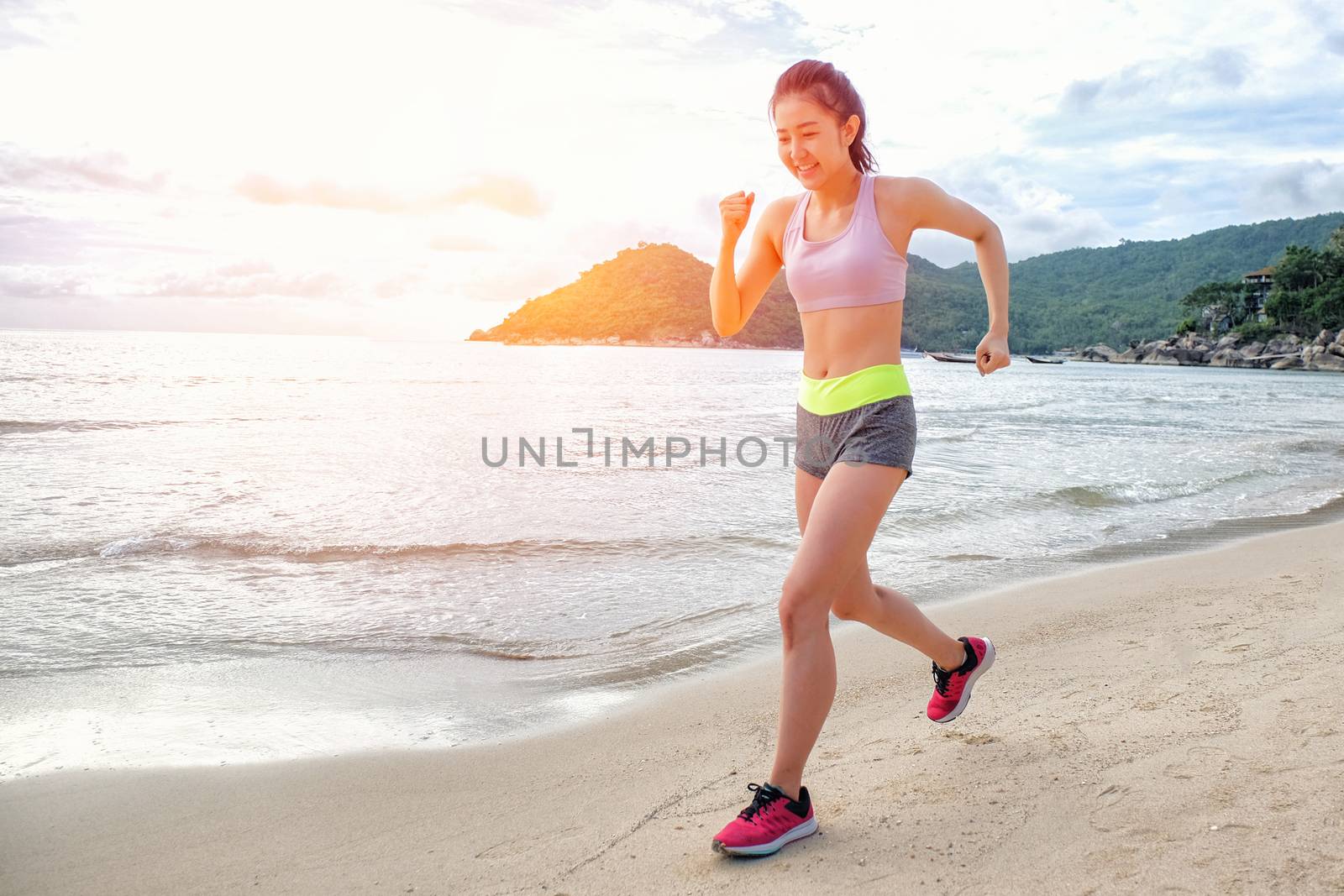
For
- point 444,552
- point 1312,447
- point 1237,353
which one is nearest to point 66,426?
point 444,552

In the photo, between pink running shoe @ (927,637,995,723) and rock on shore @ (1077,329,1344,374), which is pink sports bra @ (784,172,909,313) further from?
rock on shore @ (1077,329,1344,374)

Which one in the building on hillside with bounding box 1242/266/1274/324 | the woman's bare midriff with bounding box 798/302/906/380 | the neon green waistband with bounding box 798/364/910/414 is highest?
the building on hillside with bounding box 1242/266/1274/324

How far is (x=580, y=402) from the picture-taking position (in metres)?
28.6

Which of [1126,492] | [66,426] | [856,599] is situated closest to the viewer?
[856,599]

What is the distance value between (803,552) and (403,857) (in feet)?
4.44

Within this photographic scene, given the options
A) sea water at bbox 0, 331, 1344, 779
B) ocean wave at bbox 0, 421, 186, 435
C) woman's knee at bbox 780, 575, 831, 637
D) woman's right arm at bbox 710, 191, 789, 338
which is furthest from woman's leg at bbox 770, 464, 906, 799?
ocean wave at bbox 0, 421, 186, 435

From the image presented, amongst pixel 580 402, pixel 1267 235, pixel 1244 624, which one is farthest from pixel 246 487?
pixel 1267 235

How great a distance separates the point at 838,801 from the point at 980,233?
1.72 meters

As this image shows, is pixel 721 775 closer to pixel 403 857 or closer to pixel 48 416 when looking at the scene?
pixel 403 857

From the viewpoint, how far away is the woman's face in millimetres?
2531

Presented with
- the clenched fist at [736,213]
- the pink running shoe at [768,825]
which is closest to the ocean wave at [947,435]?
the clenched fist at [736,213]

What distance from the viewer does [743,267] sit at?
2.87 metres

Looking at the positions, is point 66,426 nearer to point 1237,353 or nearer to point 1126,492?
point 1126,492

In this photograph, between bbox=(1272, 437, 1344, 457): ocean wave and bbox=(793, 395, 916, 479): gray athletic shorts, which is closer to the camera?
bbox=(793, 395, 916, 479): gray athletic shorts
